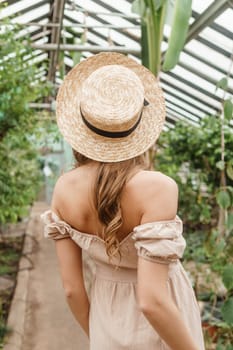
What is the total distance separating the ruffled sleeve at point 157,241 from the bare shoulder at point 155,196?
0.02 metres

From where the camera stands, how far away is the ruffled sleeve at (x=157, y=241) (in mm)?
1237

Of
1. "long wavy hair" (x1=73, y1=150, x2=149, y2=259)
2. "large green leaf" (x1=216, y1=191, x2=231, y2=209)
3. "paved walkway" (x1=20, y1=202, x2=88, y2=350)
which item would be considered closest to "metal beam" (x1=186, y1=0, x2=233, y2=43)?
"large green leaf" (x1=216, y1=191, x2=231, y2=209)

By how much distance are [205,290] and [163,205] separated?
314cm

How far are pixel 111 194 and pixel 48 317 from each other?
356 cm

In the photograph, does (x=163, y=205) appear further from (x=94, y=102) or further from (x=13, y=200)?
(x=13, y=200)

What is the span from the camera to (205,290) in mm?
4227

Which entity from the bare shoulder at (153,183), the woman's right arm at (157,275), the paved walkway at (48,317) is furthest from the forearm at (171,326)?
the paved walkway at (48,317)

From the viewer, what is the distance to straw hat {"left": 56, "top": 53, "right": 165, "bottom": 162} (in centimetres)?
134

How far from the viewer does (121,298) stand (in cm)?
143

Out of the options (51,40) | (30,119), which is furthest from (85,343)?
(51,40)

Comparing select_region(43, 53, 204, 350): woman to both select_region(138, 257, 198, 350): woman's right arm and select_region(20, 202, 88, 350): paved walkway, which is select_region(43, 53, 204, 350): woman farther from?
select_region(20, 202, 88, 350): paved walkway

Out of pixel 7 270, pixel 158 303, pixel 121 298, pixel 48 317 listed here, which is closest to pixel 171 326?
pixel 158 303

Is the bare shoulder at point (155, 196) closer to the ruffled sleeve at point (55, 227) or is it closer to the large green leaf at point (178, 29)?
the ruffled sleeve at point (55, 227)

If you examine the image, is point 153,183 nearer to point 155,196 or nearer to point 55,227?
→ point 155,196
